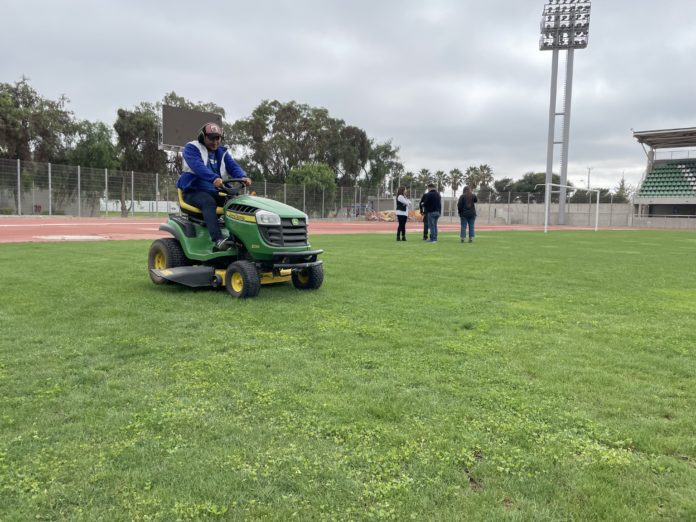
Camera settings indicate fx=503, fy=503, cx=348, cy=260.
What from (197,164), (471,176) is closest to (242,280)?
(197,164)

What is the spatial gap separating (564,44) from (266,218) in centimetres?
5171

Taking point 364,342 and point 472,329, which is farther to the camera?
point 472,329

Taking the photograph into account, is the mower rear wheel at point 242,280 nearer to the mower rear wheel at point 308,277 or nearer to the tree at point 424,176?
the mower rear wheel at point 308,277

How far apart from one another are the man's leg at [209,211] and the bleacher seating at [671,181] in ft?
167

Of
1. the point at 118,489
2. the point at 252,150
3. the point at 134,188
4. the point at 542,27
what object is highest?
the point at 542,27

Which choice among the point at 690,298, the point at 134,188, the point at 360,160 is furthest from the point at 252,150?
the point at 690,298

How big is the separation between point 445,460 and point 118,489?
1362 millimetres

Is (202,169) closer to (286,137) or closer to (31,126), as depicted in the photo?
(31,126)

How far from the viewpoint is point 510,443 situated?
240 centimetres

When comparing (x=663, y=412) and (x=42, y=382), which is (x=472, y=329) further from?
(x=42, y=382)

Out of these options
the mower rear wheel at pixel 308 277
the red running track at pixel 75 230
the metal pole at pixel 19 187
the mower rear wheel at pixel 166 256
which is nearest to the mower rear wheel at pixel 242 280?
the mower rear wheel at pixel 308 277

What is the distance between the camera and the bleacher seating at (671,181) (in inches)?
1817

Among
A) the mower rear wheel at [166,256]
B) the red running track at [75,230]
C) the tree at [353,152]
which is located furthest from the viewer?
the tree at [353,152]

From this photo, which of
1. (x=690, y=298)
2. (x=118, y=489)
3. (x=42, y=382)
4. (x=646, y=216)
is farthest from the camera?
(x=646, y=216)
